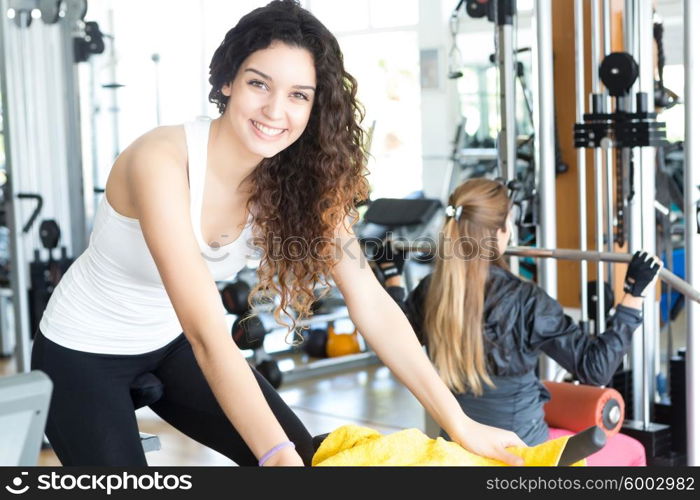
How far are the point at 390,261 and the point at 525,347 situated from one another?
711 mm

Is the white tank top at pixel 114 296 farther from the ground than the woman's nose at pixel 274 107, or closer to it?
closer to it

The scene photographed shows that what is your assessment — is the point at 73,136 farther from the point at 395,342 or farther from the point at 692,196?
the point at 395,342

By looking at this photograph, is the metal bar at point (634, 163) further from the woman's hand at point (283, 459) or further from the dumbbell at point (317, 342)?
the dumbbell at point (317, 342)

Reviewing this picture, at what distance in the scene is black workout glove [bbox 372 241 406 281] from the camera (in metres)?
3.12

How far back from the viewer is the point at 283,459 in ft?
3.88

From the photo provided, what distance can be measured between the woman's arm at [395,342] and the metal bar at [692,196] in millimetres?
1493

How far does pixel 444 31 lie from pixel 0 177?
4.05 m

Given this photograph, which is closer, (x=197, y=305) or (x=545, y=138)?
(x=197, y=305)

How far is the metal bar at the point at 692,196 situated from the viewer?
281 centimetres

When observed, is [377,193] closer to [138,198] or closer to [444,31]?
[444,31]

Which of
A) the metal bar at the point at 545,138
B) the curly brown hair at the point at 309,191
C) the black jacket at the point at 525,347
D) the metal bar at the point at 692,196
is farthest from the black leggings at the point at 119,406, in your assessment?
the metal bar at the point at 545,138

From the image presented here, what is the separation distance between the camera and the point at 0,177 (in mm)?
7484

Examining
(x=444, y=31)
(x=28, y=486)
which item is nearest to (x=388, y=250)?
(x=28, y=486)

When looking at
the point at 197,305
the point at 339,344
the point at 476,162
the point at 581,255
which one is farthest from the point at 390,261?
the point at 476,162
